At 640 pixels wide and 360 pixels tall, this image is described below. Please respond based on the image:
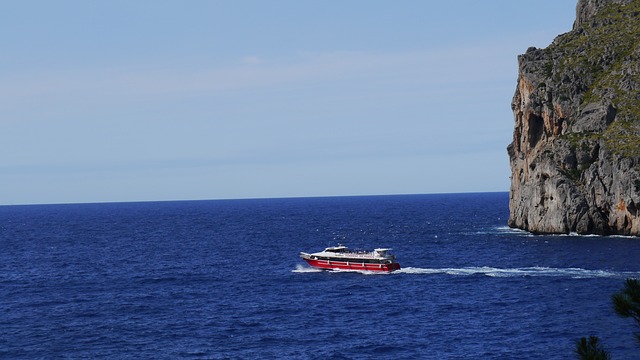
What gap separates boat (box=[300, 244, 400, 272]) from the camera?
11406 centimetres

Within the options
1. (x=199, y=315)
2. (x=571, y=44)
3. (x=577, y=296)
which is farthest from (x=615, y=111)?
(x=199, y=315)

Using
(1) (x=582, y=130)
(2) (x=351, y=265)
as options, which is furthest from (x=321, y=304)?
(1) (x=582, y=130)

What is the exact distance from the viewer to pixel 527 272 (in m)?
106

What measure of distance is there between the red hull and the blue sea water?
1.83 meters

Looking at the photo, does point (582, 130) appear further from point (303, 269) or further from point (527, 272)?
point (303, 269)

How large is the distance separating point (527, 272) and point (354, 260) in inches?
978

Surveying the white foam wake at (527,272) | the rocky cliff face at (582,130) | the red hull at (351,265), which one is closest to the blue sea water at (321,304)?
the white foam wake at (527,272)

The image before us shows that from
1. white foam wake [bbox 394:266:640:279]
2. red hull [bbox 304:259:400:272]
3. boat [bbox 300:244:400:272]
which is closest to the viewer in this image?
white foam wake [bbox 394:266:640:279]

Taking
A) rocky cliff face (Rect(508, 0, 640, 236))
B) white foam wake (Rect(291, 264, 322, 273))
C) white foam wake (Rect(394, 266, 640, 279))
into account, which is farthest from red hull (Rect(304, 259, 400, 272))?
rocky cliff face (Rect(508, 0, 640, 236))

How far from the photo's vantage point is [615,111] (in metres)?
150

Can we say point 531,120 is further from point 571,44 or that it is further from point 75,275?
point 75,275

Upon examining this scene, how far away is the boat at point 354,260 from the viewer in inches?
4491

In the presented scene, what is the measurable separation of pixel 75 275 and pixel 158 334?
1918 inches

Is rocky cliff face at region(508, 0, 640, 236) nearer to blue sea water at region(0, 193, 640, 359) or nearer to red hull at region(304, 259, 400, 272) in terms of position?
blue sea water at region(0, 193, 640, 359)
